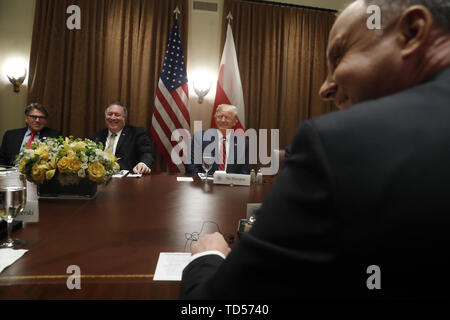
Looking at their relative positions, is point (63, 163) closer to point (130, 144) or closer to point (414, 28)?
point (414, 28)

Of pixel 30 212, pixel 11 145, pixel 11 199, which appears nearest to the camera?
pixel 11 199

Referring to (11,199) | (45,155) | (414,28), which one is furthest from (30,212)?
(414,28)

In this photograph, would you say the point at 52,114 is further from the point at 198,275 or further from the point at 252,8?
the point at 198,275

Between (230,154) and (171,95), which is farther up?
(171,95)

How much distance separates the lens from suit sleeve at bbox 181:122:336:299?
1.46 ft

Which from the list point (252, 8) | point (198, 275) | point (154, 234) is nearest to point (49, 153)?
point (154, 234)

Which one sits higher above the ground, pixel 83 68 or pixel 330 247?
pixel 83 68

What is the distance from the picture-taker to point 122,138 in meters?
3.89

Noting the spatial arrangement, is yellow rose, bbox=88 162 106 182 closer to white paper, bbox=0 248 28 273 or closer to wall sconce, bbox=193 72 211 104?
white paper, bbox=0 248 28 273

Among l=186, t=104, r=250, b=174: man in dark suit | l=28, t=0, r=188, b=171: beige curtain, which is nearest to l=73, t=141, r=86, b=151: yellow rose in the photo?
l=186, t=104, r=250, b=174: man in dark suit

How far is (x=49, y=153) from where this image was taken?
1.55 metres

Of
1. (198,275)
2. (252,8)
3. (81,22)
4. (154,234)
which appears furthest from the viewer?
(252,8)

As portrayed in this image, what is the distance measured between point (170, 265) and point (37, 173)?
40.8 inches

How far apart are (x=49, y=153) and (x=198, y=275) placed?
4.00ft
